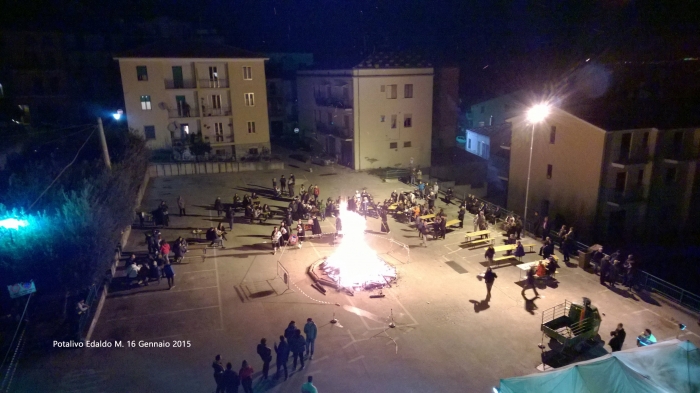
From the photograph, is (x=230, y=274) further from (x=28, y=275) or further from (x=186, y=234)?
(x=28, y=275)

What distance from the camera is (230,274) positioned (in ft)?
68.7

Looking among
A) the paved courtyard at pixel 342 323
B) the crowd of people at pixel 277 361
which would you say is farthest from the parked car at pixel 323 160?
the crowd of people at pixel 277 361

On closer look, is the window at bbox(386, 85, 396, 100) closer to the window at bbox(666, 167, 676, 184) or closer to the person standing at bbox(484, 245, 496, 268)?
the window at bbox(666, 167, 676, 184)

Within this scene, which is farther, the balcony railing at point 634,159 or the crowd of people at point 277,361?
the balcony railing at point 634,159

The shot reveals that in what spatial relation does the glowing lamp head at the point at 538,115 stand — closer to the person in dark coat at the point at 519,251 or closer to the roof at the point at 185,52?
the person in dark coat at the point at 519,251

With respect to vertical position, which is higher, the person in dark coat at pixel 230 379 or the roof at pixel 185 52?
the roof at pixel 185 52

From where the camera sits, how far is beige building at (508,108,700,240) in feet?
91.4

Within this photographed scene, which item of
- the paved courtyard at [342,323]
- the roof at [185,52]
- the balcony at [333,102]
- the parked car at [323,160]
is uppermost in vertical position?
the roof at [185,52]

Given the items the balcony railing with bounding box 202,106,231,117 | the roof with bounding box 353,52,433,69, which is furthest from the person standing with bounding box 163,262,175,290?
the roof with bounding box 353,52,433,69

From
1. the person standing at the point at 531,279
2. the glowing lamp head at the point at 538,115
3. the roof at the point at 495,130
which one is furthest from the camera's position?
the roof at the point at 495,130

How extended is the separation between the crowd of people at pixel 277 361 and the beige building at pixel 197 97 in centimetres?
3099

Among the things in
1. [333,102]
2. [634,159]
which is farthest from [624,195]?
[333,102]

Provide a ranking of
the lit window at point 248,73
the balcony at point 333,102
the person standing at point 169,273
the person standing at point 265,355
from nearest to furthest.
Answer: the person standing at point 265,355 → the person standing at point 169,273 → the lit window at point 248,73 → the balcony at point 333,102

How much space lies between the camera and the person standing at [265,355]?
13328 millimetres
